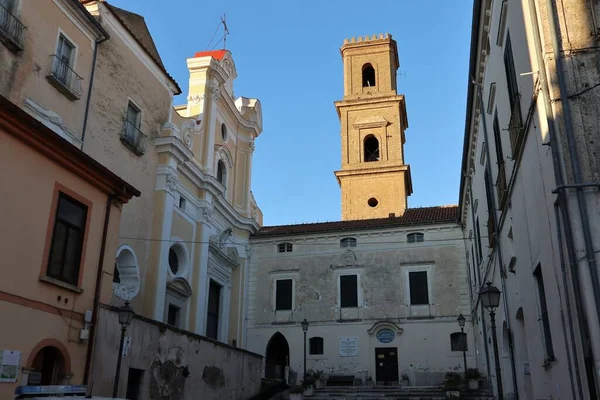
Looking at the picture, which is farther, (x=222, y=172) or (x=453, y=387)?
(x=222, y=172)

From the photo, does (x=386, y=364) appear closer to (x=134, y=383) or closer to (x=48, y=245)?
(x=134, y=383)

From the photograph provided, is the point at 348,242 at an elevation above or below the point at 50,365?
above

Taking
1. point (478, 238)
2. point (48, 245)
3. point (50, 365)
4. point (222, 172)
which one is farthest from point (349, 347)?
point (48, 245)

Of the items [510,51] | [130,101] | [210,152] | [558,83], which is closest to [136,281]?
[130,101]

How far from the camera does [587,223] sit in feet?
25.6

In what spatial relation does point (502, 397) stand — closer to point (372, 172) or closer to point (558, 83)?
point (558, 83)

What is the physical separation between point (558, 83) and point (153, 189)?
17.5m

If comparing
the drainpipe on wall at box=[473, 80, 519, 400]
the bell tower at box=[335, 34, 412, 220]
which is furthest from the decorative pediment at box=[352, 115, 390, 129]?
the drainpipe on wall at box=[473, 80, 519, 400]

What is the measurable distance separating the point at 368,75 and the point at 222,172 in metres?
21.4

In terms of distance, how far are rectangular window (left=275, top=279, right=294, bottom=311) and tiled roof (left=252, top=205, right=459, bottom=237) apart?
261 cm

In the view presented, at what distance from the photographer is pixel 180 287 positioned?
2427 cm

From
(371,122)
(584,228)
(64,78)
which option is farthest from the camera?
(371,122)

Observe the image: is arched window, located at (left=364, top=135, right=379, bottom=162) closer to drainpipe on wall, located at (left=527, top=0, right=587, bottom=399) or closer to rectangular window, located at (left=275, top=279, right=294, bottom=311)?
rectangular window, located at (left=275, top=279, right=294, bottom=311)

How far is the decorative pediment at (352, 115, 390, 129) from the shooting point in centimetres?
4362
